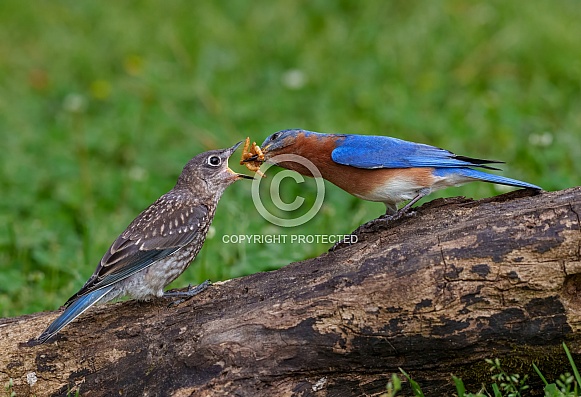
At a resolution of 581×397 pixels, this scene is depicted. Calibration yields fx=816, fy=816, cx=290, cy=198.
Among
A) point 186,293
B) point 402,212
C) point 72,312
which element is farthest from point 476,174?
point 72,312

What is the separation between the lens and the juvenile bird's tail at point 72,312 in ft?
15.2

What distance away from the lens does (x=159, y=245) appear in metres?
5.22

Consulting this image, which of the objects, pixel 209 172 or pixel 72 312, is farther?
pixel 209 172

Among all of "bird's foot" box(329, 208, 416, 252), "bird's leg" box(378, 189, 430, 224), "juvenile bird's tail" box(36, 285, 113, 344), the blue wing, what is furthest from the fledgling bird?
"bird's leg" box(378, 189, 430, 224)

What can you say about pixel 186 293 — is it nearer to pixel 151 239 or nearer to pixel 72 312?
pixel 151 239

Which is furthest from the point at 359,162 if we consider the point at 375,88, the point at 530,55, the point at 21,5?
the point at 21,5

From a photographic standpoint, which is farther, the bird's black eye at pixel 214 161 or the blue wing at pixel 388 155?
the bird's black eye at pixel 214 161

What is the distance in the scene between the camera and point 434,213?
16.1 feet

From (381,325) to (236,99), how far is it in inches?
240

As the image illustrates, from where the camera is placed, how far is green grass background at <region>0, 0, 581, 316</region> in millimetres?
7380

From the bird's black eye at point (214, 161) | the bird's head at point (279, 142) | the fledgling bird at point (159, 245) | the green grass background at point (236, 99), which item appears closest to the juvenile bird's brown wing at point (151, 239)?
the fledgling bird at point (159, 245)

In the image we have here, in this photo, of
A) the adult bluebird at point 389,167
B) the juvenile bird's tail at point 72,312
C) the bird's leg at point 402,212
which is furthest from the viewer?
the adult bluebird at point 389,167

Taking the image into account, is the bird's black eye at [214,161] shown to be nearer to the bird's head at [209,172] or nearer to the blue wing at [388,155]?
the bird's head at [209,172]

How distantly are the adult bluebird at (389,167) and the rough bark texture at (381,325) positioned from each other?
27.3 inches
